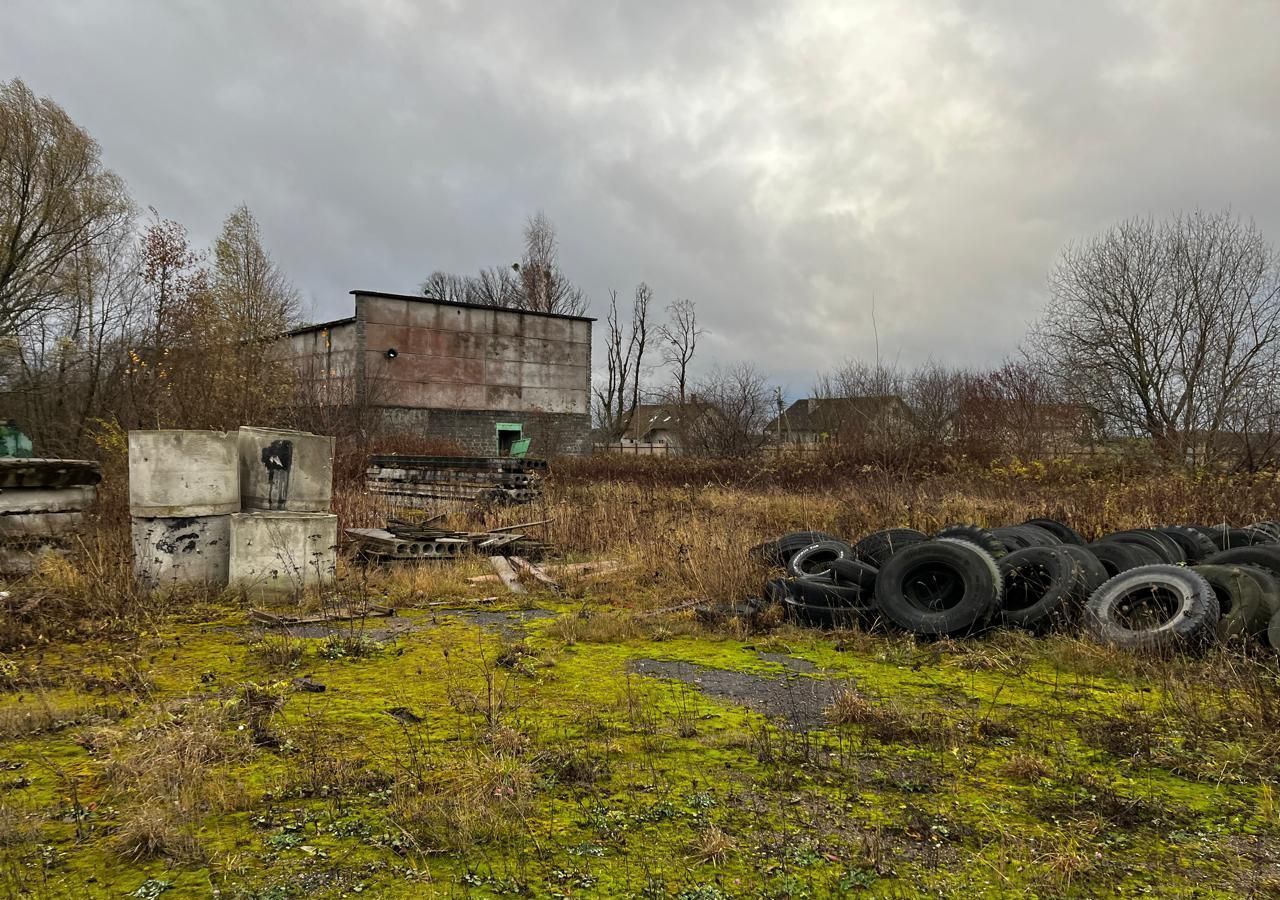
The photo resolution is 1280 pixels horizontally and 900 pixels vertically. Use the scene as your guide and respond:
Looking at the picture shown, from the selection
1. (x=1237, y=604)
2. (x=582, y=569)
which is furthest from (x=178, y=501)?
(x=1237, y=604)

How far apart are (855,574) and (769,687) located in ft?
7.65

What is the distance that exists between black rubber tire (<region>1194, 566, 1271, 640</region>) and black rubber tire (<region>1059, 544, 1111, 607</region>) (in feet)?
2.48

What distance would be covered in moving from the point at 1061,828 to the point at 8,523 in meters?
9.38

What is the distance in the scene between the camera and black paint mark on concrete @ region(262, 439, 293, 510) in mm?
7457

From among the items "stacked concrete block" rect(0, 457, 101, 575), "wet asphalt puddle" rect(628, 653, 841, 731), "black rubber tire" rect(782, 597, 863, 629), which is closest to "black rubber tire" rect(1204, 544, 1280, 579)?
"black rubber tire" rect(782, 597, 863, 629)

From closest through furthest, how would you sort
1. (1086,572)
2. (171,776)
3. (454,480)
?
(171,776), (1086,572), (454,480)

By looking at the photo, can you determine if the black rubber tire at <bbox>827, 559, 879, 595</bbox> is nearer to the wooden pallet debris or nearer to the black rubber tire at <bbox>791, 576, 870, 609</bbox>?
the black rubber tire at <bbox>791, 576, 870, 609</bbox>

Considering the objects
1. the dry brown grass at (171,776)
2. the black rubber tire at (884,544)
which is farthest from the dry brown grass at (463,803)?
the black rubber tire at (884,544)

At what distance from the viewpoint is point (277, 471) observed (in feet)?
24.5

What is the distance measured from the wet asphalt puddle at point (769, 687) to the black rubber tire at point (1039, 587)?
2015mm

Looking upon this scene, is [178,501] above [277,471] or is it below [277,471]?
below

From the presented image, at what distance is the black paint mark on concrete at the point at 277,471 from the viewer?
24.5 ft

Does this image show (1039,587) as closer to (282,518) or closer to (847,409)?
(282,518)

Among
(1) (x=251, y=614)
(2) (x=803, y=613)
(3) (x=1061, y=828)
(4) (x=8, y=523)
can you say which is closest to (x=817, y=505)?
(2) (x=803, y=613)
